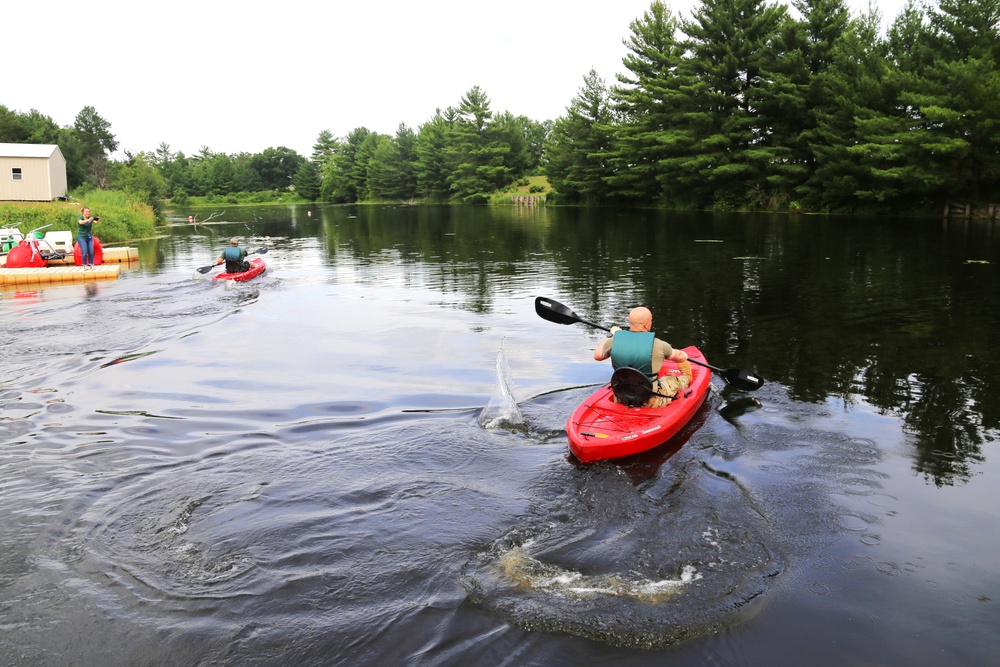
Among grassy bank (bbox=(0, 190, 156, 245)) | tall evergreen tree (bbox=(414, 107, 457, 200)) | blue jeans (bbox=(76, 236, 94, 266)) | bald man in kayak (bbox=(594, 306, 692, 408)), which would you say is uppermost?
tall evergreen tree (bbox=(414, 107, 457, 200))

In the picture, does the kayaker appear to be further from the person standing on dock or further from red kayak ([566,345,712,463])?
red kayak ([566,345,712,463])

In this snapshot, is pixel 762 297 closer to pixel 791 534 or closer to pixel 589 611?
pixel 791 534

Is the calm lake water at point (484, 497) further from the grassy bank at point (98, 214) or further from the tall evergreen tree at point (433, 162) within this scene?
the tall evergreen tree at point (433, 162)

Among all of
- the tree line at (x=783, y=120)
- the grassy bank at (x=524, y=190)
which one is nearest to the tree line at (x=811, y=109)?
the tree line at (x=783, y=120)

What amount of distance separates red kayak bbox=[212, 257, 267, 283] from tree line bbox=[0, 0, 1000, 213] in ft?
92.9

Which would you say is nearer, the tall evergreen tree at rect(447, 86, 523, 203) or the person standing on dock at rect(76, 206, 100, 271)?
the person standing on dock at rect(76, 206, 100, 271)

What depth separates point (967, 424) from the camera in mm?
8078

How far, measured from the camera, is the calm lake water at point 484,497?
4.58 meters

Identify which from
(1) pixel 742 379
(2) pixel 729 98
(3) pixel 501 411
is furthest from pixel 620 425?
(2) pixel 729 98

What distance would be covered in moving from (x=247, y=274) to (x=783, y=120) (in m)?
37.8

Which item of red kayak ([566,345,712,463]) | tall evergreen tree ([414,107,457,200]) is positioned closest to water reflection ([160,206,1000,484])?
red kayak ([566,345,712,463])

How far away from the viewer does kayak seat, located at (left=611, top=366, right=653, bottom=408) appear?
299 inches

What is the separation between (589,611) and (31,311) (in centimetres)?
1548

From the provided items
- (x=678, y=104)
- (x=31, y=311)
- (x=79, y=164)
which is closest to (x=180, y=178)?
(x=79, y=164)
